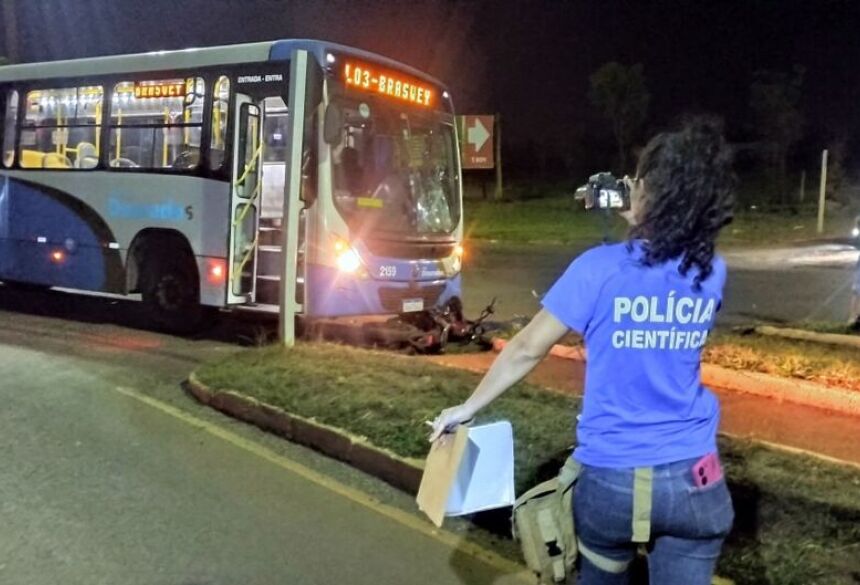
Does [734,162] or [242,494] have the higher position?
[734,162]

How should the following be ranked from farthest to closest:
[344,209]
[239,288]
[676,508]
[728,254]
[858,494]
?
[728,254]
[239,288]
[344,209]
[858,494]
[676,508]

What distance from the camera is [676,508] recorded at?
2779 millimetres

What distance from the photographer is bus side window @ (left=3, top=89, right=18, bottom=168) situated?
48.2 ft

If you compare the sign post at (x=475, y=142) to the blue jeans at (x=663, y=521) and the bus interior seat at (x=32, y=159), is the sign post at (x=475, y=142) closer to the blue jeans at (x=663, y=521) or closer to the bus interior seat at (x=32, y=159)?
the bus interior seat at (x=32, y=159)

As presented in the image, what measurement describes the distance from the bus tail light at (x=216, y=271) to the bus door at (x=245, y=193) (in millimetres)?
110

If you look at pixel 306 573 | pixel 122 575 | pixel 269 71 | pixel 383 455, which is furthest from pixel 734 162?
pixel 269 71

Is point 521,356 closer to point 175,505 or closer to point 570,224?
point 175,505

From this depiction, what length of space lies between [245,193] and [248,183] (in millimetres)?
124

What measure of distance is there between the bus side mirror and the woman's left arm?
7875 mm

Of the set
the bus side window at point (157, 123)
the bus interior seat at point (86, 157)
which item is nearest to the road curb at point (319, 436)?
the bus side window at point (157, 123)

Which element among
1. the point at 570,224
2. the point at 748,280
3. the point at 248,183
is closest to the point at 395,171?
the point at 248,183

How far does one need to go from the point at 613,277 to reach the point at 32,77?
1338 cm

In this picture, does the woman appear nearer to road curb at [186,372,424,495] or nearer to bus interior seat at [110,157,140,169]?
road curb at [186,372,424,495]

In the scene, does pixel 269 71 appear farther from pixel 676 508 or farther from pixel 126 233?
pixel 676 508
